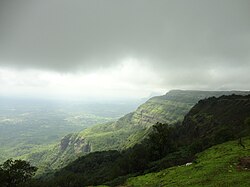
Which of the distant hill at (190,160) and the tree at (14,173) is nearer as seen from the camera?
the distant hill at (190,160)

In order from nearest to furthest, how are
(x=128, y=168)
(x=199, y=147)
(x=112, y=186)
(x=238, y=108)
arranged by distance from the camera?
(x=112, y=186), (x=199, y=147), (x=128, y=168), (x=238, y=108)

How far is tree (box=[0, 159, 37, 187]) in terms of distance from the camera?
3731 inches

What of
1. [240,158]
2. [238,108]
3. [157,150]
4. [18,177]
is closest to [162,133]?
[157,150]

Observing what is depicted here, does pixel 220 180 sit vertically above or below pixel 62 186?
above

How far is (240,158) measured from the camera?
6369 cm

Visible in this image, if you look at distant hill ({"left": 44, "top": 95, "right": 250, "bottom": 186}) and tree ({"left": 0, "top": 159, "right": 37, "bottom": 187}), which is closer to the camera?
distant hill ({"left": 44, "top": 95, "right": 250, "bottom": 186})

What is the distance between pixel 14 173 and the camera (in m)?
98.2

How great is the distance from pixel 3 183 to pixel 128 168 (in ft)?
190

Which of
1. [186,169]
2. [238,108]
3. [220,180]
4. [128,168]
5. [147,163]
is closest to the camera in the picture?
[220,180]

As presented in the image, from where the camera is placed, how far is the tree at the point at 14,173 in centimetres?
9477

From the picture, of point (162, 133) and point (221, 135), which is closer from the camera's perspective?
point (221, 135)

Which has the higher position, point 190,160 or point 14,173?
point 190,160

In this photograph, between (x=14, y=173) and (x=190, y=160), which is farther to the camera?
(x=14, y=173)

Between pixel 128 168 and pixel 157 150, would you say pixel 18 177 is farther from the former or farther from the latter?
pixel 157 150
